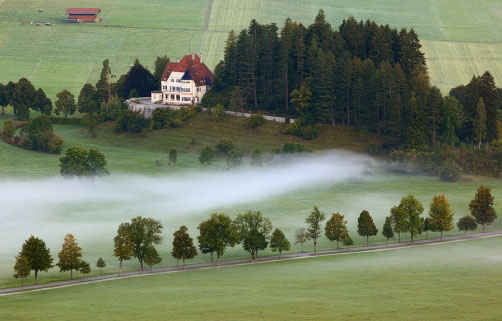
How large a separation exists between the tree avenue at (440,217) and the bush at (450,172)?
36.3 meters

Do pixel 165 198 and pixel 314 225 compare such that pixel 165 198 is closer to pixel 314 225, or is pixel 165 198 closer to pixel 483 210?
pixel 314 225

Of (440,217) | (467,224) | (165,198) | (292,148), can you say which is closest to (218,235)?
(440,217)

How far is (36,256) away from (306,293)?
3619cm

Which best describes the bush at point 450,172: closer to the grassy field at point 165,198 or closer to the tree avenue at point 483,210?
the grassy field at point 165,198

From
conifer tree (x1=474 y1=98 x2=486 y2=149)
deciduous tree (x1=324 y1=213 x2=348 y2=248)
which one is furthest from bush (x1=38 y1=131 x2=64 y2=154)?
conifer tree (x1=474 y1=98 x2=486 y2=149)

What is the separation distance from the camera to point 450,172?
176 m

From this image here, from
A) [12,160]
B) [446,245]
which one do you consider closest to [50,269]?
[446,245]

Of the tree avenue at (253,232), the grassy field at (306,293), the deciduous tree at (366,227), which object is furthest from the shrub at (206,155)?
the grassy field at (306,293)

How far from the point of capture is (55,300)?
347ft

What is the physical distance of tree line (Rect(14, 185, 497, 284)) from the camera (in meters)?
121

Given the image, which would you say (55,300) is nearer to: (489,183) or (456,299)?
(456,299)

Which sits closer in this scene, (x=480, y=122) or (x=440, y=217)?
(x=440, y=217)

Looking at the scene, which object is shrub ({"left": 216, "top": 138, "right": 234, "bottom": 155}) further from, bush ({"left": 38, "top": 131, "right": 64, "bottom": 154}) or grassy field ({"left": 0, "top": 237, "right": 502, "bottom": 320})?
grassy field ({"left": 0, "top": 237, "right": 502, "bottom": 320})

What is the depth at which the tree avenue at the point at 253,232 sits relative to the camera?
427 ft
